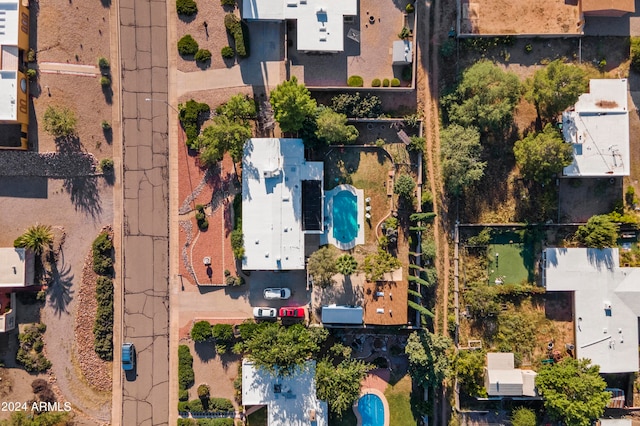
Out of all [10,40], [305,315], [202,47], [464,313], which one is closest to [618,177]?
[464,313]

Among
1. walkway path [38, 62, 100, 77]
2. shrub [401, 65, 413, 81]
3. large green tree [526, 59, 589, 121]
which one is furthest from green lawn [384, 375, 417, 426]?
walkway path [38, 62, 100, 77]

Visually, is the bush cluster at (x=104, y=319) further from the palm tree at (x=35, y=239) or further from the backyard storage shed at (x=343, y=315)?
the backyard storage shed at (x=343, y=315)

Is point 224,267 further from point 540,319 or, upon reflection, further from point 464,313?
point 540,319

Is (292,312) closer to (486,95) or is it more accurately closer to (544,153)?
(486,95)

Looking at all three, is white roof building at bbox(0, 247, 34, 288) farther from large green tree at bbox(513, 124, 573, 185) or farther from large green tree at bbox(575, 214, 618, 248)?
large green tree at bbox(575, 214, 618, 248)

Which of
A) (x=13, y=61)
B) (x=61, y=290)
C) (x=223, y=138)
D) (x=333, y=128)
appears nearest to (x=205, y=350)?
(x=61, y=290)

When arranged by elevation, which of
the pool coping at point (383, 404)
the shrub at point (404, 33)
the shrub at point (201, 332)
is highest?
the shrub at point (404, 33)

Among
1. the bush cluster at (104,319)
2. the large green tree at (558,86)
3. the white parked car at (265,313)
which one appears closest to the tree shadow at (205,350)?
the white parked car at (265,313)
